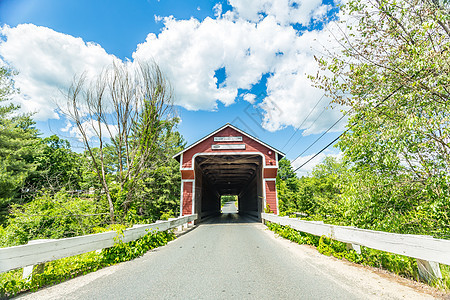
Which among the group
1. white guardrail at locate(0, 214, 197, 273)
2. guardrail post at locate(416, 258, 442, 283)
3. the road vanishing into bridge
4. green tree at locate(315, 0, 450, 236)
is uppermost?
green tree at locate(315, 0, 450, 236)

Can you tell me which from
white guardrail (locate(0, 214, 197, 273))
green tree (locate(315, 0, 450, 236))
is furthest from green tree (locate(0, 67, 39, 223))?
green tree (locate(315, 0, 450, 236))

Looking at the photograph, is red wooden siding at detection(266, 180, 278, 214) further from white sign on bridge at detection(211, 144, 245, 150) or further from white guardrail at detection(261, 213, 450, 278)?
white guardrail at detection(261, 213, 450, 278)

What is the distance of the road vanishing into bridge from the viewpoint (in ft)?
9.75

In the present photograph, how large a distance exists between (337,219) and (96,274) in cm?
730

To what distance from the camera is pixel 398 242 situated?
3430 millimetres

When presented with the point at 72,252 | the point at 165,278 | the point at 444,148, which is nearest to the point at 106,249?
the point at 72,252

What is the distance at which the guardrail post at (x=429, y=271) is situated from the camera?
2.99 meters

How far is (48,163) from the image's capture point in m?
30.2

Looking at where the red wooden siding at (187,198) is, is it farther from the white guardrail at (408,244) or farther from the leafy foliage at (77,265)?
the white guardrail at (408,244)

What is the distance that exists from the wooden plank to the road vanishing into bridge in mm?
483

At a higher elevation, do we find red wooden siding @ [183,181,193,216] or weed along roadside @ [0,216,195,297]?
red wooden siding @ [183,181,193,216]

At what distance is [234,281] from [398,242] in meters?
2.73


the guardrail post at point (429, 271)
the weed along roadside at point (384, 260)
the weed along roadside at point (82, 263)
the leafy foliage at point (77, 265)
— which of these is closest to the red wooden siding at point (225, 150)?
the weed along roadside at point (82, 263)

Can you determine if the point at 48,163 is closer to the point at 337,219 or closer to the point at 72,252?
the point at 72,252
